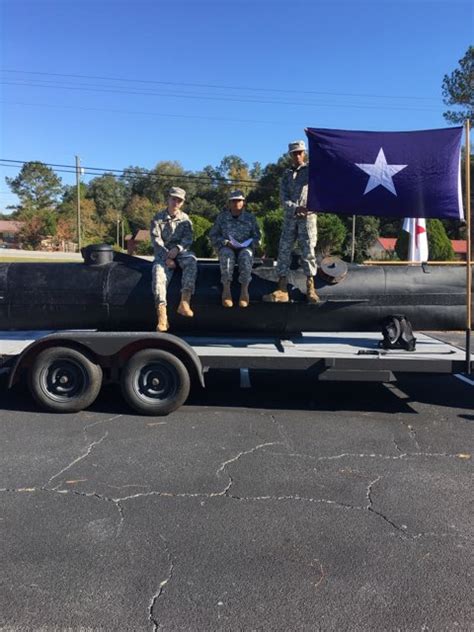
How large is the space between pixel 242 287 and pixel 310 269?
778 millimetres

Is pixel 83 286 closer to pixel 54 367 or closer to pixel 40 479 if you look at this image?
pixel 54 367

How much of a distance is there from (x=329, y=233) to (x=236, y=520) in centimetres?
2646

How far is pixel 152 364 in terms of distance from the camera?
543 centimetres

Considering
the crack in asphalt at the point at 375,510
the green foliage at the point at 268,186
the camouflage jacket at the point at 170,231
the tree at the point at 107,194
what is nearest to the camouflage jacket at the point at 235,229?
the camouflage jacket at the point at 170,231

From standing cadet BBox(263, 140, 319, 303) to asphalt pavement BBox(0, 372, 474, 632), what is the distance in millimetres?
1347

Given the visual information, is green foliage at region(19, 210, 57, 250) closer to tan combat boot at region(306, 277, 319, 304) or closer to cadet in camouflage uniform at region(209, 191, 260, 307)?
cadet in camouflage uniform at region(209, 191, 260, 307)

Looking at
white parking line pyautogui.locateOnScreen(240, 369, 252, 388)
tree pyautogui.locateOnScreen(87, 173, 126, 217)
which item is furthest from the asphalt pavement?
tree pyautogui.locateOnScreen(87, 173, 126, 217)

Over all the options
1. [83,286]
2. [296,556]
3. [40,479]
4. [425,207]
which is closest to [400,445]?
[296,556]

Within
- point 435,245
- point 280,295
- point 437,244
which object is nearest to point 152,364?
point 280,295

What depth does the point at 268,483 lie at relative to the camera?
4.00m

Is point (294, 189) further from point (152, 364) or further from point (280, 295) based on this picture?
point (152, 364)

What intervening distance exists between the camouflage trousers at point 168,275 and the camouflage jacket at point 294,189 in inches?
49.4

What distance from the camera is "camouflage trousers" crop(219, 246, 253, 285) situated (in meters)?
5.83

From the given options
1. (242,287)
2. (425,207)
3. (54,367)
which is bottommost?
(54,367)
